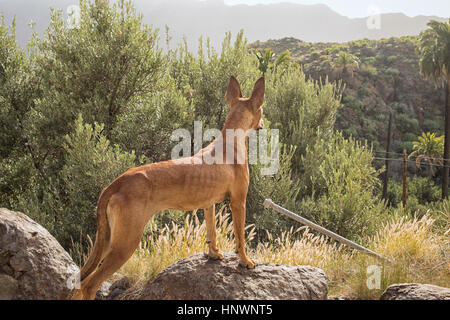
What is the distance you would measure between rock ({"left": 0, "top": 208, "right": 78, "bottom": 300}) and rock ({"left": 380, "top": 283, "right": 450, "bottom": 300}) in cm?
303

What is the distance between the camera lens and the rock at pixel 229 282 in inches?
127

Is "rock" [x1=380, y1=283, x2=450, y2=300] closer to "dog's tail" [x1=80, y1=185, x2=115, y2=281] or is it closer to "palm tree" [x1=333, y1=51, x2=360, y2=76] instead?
"dog's tail" [x1=80, y1=185, x2=115, y2=281]

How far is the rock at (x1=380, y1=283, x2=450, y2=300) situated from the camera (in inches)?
137

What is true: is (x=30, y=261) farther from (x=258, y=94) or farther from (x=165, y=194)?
(x=258, y=94)

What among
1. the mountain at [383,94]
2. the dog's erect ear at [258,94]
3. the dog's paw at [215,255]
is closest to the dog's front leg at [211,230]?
the dog's paw at [215,255]

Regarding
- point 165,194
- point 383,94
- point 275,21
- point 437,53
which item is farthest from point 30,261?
point 275,21

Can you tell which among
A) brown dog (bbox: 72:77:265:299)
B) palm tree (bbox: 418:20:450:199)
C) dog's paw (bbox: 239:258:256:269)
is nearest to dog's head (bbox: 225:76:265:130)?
brown dog (bbox: 72:77:265:299)

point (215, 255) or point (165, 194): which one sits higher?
point (165, 194)

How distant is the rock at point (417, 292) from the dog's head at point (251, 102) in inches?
82.0

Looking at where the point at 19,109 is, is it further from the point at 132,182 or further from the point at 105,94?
Answer: the point at 132,182

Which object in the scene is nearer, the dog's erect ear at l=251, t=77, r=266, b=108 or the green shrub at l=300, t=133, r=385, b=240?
the dog's erect ear at l=251, t=77, r=266, b=108

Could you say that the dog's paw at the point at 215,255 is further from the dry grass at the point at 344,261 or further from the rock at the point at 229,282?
the dry grass at the point at 344,261

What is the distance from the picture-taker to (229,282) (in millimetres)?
3275

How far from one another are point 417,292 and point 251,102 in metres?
2.32
